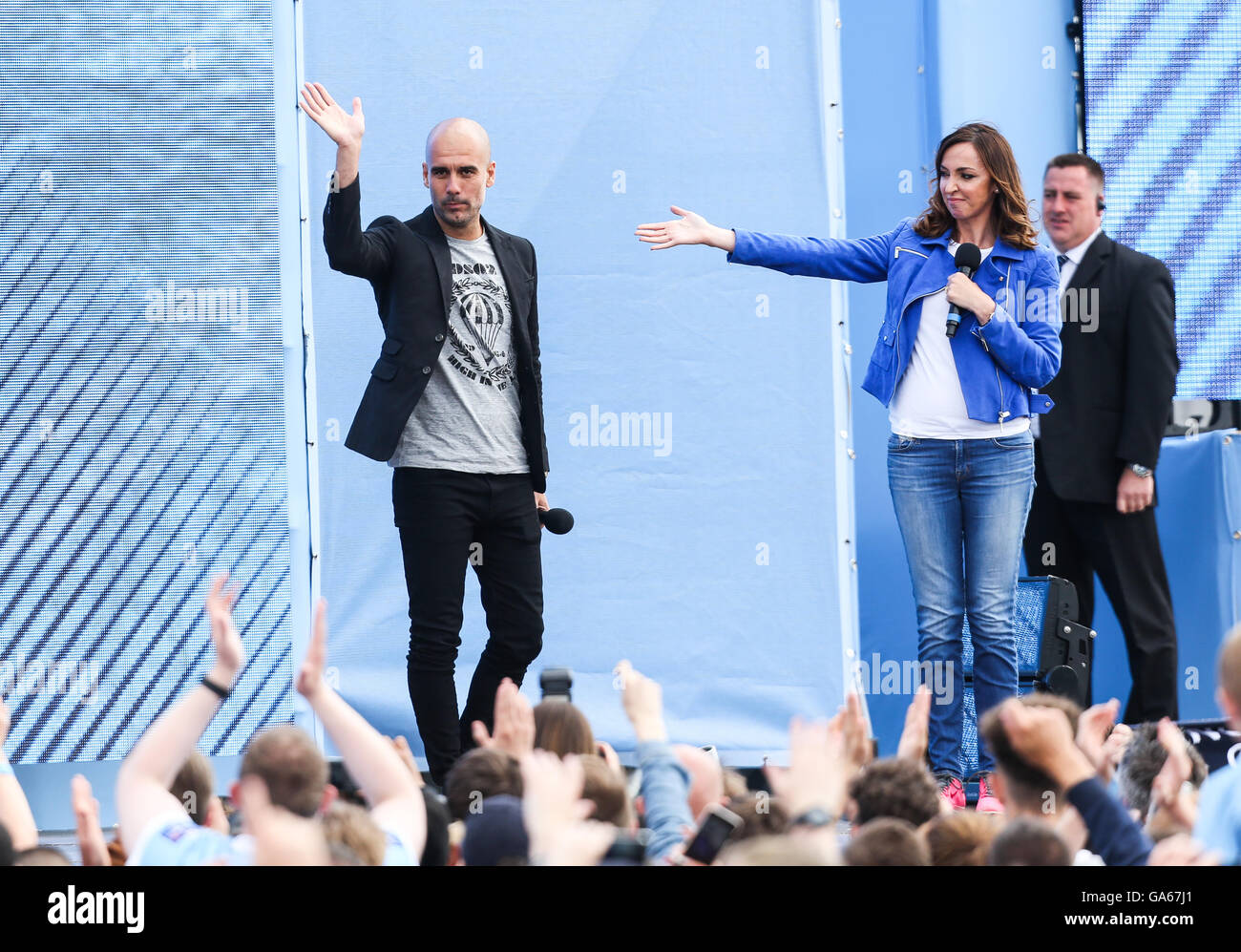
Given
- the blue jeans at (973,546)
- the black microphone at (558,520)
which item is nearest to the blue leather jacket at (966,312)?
the blue jeans at (973,546)

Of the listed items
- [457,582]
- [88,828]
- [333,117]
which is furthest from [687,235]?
[88,828]

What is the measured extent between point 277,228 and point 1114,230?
277 cm

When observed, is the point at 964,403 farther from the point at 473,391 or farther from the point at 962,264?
the point at 473,391

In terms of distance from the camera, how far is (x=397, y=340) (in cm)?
416

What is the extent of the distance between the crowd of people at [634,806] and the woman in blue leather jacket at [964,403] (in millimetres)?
1400

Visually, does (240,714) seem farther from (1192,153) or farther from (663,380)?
(1192,153)

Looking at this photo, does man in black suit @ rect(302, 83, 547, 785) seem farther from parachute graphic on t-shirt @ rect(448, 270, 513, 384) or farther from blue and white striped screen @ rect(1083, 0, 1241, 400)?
blue and white striped screen @ rect(1083, 0, 1241, 400)

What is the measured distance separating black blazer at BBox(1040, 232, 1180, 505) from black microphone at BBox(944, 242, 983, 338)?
973 mm

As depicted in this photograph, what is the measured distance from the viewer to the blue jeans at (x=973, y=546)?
4.23m

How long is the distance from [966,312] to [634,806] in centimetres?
204

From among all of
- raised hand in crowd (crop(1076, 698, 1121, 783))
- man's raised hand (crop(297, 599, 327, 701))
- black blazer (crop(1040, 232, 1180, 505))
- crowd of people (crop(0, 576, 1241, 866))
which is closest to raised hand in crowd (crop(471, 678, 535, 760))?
crowd of people (crop(0, 576, 1241, 866))

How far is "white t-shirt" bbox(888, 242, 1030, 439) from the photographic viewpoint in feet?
13.9

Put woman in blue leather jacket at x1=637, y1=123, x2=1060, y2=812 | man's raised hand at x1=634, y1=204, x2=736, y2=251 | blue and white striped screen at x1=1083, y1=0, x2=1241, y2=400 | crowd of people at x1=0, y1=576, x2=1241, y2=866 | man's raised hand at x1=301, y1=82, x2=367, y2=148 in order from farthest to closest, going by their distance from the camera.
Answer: blue and white striped screen at x1=1083, y1=0, x2=1241, y2=400
man's raised hand at x1=634, y1=204, x2=736, y2=251
woman in blue leather jacket at x1=637, y1=123, x2=1060, y2=812
man's raised hand at x1=301, y1=82, x2=367, y2=148
crowd of people at x1=0, y1=576, x2=1241, y2=866

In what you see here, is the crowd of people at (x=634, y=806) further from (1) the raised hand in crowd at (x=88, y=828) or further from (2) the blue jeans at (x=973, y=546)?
(2) the blue jeans at (x=973, y=546)
